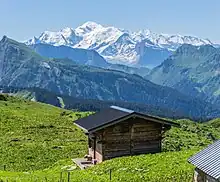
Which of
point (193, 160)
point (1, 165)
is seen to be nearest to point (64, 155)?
point (1, 165)

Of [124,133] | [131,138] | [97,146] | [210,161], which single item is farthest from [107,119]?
[210,161]

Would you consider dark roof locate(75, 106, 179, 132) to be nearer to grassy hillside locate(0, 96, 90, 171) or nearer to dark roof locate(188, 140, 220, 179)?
grassy hillside locate(0, 96, 90, 171)

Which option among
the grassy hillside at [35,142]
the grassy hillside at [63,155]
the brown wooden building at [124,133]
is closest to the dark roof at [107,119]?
the brown wooden building at [124,133]

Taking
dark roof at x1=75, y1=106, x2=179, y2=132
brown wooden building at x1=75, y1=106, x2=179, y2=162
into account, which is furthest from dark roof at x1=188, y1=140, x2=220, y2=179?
brown wooden building at x1=75, y1=106, x2=179, y2=162

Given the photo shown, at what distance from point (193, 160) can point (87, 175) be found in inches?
337

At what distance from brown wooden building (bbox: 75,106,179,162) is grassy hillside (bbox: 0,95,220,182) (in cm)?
260

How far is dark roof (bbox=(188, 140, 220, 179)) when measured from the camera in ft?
82.2

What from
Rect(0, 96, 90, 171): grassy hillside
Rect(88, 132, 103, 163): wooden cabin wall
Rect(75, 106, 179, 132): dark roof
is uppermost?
Rect(75, 106, 179, 132): dark roof

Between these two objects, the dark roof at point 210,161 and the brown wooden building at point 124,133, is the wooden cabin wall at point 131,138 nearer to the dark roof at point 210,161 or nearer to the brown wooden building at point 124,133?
the brown wooden building at point 124,133

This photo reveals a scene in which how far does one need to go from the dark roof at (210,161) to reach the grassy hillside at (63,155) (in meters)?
2.88

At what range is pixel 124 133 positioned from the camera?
139ft

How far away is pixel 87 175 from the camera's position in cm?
3312

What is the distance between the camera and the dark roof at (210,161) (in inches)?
987

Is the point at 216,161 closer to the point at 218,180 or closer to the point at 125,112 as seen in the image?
the point at 218,180
